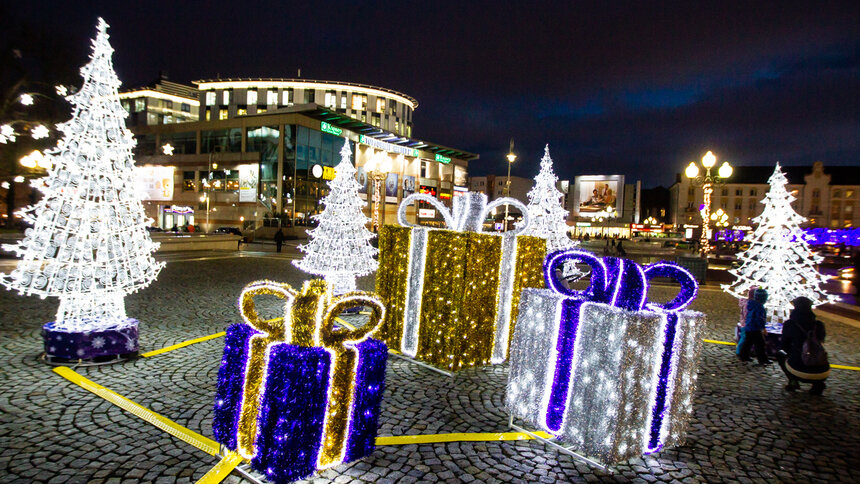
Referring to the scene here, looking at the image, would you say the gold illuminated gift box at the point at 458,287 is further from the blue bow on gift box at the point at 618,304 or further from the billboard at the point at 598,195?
the billboard at the point at 598,195

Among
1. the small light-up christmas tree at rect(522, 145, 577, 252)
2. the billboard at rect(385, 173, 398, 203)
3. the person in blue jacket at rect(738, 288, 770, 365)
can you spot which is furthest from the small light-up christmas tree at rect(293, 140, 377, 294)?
the billboard at rect(385, 173, 398, 203)

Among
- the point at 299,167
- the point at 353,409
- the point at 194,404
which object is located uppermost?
the point at 299,167

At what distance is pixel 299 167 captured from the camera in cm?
4769

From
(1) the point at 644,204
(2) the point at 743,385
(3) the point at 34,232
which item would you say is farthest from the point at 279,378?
(1) the point at 644,204

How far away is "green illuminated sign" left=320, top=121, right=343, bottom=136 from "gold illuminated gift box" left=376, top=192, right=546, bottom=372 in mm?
46619

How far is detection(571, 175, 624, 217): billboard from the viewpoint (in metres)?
69.3

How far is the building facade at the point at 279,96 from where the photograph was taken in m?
62.1

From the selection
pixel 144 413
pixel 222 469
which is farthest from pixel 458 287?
pixel 144 413

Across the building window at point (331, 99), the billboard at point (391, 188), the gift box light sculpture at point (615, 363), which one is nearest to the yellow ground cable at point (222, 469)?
the gift box light sculpture at point (615, 363)

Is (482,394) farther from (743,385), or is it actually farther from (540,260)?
(743,385)

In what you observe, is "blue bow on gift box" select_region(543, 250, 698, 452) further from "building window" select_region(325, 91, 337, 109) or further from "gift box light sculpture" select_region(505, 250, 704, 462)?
"building window" select_region(325, 91, 337, 109)

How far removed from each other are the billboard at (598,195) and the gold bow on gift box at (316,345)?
69.4 m

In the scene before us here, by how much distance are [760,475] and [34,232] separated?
9.40 m

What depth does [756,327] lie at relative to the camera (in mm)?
7293
